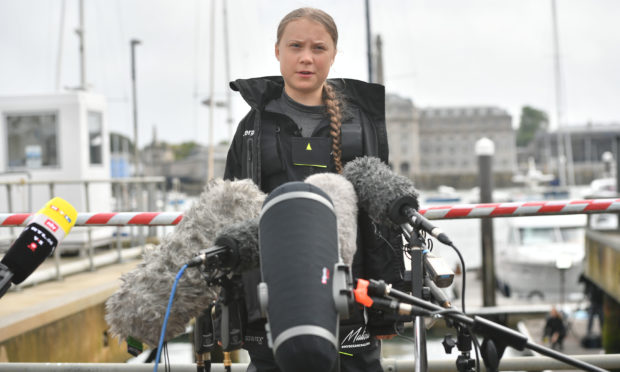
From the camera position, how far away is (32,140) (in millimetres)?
Result: 10617

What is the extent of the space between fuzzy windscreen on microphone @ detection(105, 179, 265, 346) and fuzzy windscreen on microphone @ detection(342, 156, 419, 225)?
0.90 ft

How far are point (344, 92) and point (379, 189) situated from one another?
21.5 inches

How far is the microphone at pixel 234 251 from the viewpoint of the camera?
159 centimetres

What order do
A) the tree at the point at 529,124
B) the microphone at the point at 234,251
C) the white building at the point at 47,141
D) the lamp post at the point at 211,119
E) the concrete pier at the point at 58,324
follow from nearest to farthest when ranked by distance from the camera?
1. the microphone at the point at 234,251
2. the concrete pier at the point at 58,324
3. the white building at the point at 47,141
4. the lamp post at the point at 211,119
5. the tree at the point at 529,124

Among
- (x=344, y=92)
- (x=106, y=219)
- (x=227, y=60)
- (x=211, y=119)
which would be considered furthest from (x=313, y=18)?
(x=227, y=60)

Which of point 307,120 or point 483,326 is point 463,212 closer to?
point 307,120

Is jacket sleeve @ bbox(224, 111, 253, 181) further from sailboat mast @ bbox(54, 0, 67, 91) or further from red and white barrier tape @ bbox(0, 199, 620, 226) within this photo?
sailboat mast @ bbox(54, 0, 67, 91)

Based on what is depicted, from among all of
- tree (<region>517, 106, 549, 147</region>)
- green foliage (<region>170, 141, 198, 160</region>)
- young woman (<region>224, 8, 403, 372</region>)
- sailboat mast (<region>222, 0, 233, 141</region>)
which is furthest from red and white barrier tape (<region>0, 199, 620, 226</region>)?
tree (<region>517, 106, 549, 147</region>)

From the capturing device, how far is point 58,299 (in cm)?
688


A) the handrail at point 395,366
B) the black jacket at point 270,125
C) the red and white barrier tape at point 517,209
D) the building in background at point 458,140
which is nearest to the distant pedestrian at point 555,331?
the red and white barrier tape at point 517,209

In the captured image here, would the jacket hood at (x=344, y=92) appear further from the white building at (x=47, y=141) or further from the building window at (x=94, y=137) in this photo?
the building window at (x=94, y=137)

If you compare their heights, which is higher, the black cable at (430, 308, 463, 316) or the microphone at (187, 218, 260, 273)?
the microphone at (187, 218, 260, 273)

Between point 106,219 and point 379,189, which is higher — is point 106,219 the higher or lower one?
the lower one

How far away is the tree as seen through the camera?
128 metres
